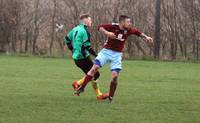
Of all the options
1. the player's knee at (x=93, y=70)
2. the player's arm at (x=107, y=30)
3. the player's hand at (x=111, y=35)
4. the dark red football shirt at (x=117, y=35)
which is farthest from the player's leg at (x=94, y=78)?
the player's hand at (x=111, y=35)

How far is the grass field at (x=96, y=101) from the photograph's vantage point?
8312 mm

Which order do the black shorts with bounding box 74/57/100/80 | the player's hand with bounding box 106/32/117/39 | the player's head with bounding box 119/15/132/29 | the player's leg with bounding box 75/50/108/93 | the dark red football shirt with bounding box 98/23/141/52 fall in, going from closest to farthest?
the player's hand with bounding box 106/32/117/39, the player's head with bounding box 119/15/132/29, the dark red football shirt with bounding box 98/23/141/52, the player's leg with bounding box 75/50/108/93, the black shorts with bounding box 74/57/100/80

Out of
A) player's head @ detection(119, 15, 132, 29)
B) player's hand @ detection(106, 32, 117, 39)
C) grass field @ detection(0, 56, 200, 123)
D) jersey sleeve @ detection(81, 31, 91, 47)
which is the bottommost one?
grass field @ detection(0, 56, 200, 123)

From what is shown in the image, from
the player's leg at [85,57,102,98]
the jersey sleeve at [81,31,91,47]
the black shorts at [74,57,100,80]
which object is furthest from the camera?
the black shorts at [74,57,100,80]

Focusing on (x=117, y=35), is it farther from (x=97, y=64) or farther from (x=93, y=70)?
(x=93, y=70)

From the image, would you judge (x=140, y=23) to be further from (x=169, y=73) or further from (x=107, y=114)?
(x=107, y=114)

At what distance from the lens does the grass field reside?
8.31 meters

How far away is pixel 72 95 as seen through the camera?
37.6 ft

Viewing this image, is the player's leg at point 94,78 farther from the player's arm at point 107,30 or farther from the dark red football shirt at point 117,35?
the player's arm at point 107,30

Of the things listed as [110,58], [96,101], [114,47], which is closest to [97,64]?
[110,58]

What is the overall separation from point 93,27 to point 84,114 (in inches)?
788

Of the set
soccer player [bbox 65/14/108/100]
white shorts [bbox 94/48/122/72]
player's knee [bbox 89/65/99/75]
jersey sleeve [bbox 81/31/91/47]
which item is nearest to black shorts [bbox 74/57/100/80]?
soccer player [bbox 65/14/108/100]

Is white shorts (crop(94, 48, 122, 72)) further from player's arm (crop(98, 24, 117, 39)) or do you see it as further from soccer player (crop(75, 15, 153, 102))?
player's arm (crop(98, 24, 117, 39))

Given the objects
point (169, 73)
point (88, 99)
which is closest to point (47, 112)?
point (88, 99)
